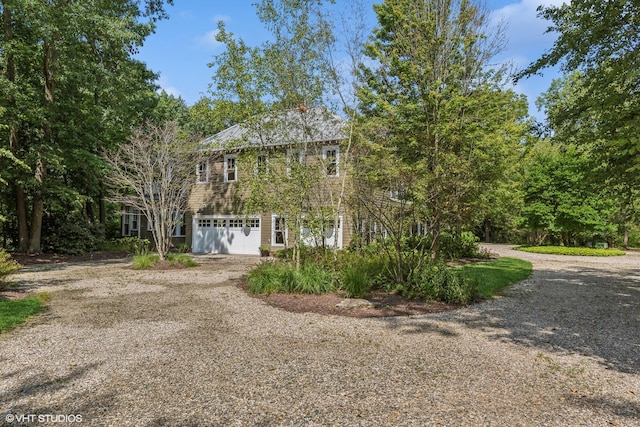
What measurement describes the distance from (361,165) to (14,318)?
8.15m

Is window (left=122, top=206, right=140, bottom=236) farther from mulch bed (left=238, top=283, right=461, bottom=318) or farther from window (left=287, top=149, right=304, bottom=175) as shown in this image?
mulch bed (left=238, top=283, right=461, bottom=318)

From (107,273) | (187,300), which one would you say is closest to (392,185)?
(187,300)

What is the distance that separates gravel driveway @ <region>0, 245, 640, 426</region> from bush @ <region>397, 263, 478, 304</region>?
0.51 meters

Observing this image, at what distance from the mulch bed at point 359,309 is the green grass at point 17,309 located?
4248 mm

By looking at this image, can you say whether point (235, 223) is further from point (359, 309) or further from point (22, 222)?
point (359, 309)

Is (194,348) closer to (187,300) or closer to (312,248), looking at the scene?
(187,300)

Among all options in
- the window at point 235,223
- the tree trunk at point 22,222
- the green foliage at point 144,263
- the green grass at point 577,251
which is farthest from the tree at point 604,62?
the tree trunk at point 22,222

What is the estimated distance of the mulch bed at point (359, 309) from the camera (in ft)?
23.6

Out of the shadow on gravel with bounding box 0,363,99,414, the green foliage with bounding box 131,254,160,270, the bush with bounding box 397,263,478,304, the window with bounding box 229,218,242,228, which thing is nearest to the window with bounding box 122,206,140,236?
the window with bounding box 229,218,242,228

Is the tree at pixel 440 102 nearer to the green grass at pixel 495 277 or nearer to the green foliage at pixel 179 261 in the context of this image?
the green grass at pixel 495 277

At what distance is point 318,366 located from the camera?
443 centimetres

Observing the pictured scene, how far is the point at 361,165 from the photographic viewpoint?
1045 centimetres

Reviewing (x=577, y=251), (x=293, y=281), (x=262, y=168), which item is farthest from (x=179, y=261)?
(x=577, y=251)

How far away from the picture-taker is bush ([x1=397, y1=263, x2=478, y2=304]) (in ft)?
26.0
